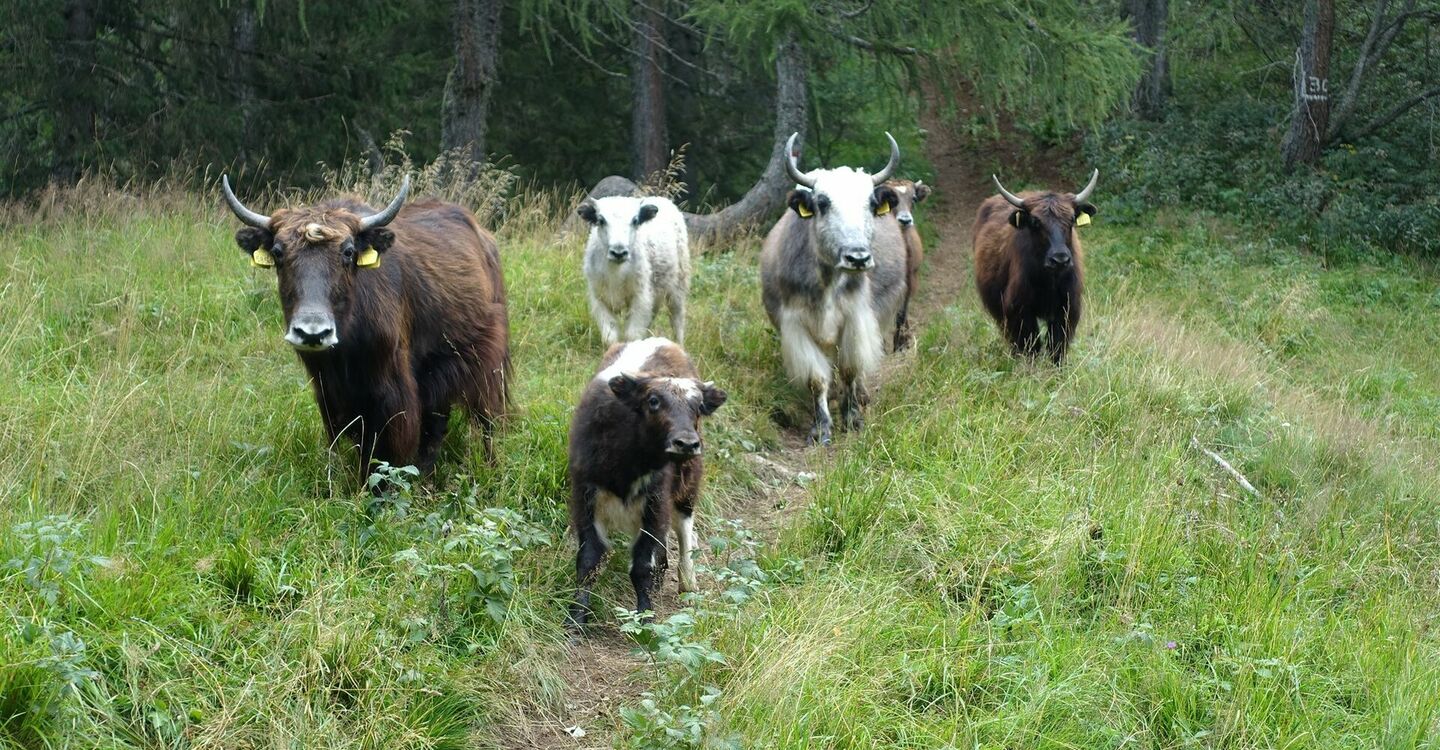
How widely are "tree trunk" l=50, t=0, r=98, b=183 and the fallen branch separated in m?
12.3

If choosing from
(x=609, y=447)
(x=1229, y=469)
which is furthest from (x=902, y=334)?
(x=609, y=447)

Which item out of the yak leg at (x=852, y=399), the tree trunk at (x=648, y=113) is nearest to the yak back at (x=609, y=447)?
the yak leg at (x=852, y=399)

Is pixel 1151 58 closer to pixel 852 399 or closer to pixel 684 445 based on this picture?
pixel 852 399

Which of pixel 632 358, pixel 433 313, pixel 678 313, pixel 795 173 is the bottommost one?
pixel 678 313

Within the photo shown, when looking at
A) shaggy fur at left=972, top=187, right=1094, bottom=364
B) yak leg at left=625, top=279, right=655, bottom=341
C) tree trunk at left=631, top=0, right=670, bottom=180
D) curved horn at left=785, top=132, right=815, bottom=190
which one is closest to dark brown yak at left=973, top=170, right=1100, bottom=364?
shaggy fur at left=972, top=187, right=1094, bottom=364

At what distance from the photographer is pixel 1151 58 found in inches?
835

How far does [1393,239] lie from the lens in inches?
673

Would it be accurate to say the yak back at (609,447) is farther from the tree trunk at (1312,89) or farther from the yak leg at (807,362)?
the tree trunk at (1312,89)

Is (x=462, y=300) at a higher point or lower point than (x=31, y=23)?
lower

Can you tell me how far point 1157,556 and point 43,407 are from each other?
18.7 feet

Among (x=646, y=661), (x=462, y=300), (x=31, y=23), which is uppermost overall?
(x=31, y=23)

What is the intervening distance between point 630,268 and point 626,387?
11.0 feet

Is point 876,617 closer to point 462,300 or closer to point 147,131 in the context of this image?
point 462,300

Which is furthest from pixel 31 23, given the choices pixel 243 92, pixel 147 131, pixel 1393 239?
pixel 1393 239
